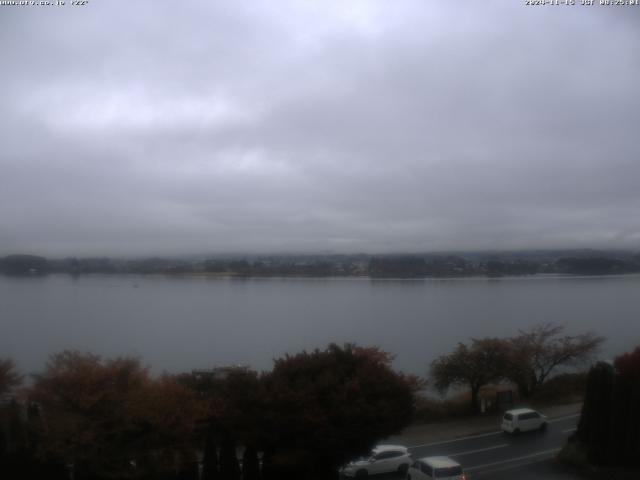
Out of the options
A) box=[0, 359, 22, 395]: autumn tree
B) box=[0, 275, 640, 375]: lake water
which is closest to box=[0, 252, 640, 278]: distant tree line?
box=[0, 275, 640, 375]: lake water

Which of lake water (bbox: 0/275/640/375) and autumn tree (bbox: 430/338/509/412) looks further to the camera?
lake water (bbox: 0/275/640/375)

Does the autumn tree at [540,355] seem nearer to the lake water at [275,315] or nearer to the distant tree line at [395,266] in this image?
the lake water at [275,315]

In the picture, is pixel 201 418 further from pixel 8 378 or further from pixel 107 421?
pixel 8 378

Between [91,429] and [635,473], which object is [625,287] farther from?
[91,429]

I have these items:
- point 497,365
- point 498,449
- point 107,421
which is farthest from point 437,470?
point 497,365

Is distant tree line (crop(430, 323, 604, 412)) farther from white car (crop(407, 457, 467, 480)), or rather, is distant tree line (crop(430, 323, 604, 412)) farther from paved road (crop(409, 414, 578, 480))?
white car (crop(407, 457, 467, 480))

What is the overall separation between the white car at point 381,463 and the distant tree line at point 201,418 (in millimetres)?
907

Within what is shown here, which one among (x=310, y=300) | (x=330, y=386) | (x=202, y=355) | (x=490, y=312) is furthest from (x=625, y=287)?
(x=330, y=386)

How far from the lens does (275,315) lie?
37.2m

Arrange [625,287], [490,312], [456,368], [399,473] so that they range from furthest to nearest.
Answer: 1. [625,287]
2. [490,312]
3. [456,368]
4. [399,473]

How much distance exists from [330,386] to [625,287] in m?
46.8

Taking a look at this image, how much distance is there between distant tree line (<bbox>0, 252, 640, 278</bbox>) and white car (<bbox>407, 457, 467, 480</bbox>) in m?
27.0

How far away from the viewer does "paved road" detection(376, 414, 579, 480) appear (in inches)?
383

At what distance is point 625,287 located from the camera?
4812 cm
